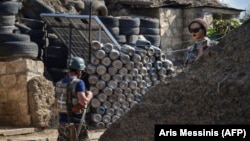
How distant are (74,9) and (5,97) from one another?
6889mm

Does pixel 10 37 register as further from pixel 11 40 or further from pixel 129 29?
pixel 129 29

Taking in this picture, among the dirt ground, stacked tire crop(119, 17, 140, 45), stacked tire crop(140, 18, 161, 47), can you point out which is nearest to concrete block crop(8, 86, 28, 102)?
the dirt ground

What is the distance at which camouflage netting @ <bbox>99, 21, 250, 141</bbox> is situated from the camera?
16.9 ft

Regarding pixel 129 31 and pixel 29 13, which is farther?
pixel 29 13

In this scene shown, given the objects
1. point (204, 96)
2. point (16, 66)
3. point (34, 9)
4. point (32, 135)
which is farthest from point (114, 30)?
point (204, 96)

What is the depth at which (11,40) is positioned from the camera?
12625mm

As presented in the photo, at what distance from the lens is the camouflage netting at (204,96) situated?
5148mm

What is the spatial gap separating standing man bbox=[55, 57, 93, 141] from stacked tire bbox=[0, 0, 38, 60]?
494cm

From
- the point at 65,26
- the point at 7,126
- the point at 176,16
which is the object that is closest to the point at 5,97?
the point at 7,126

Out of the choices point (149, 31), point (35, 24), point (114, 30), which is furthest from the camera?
point (149, 31)

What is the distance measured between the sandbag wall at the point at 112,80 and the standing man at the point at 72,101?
16.7 feet

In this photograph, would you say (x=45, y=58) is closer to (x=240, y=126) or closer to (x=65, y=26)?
(x=65, y=26)

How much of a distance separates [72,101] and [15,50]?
5178 mm

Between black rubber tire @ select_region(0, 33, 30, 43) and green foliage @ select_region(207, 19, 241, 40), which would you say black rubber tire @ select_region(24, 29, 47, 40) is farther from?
green foliage @ select_region(207, 19, 241, 40)
